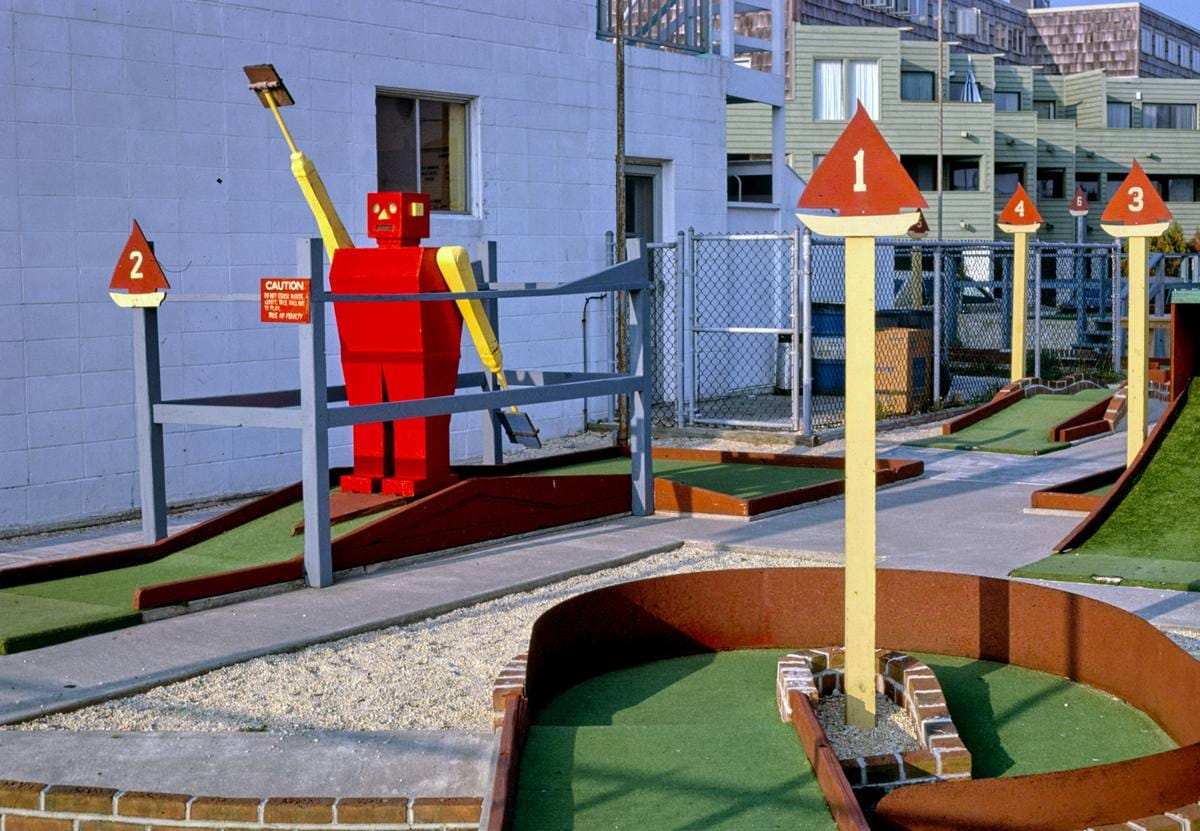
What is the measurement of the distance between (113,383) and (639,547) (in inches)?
160

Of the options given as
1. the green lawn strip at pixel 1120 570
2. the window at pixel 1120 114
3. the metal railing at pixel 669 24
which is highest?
the window at pixel 1120 114

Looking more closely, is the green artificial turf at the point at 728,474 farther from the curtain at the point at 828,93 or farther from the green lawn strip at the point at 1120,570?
the curtain at the point at 828,93

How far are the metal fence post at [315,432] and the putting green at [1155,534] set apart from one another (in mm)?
3513

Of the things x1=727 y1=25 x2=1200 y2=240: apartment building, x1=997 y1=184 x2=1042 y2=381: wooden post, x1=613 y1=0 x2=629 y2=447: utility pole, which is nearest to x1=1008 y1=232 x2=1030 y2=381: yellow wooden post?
x1=997 y1=184 x2=1042 y2=381: wooden post

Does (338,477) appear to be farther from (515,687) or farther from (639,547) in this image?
(515,687)

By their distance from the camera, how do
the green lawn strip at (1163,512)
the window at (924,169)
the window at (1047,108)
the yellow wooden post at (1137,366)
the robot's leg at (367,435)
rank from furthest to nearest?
the window at (1047,108), the window at (924,169), the yellow wooden post at (1137,366), the robot's leg at (367,435), the green lawn strip at (1163,512)

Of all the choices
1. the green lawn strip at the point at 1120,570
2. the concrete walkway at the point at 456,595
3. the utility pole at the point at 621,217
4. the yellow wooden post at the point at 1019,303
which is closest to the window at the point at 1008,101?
the yellow wooden post at the point at 1019,303

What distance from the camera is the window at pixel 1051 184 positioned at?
49.1m

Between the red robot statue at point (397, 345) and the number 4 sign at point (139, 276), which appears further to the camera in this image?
the red robot statue at point (397, 345)

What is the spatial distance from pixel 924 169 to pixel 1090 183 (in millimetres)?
8531

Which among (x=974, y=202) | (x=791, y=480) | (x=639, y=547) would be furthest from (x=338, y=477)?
(x=974, y=202)

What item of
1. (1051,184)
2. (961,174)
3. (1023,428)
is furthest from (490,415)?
(1051,184)

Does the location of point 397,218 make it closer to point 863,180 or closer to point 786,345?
point 863,180

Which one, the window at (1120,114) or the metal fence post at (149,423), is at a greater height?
the window at (1120,114)
